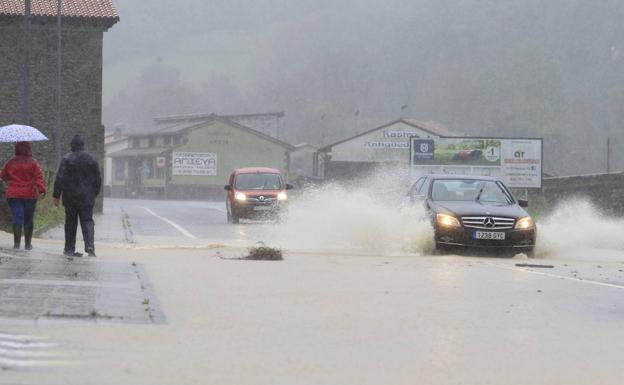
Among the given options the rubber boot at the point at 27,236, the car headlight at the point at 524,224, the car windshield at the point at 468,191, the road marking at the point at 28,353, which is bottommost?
the road marking at the point at 28,353

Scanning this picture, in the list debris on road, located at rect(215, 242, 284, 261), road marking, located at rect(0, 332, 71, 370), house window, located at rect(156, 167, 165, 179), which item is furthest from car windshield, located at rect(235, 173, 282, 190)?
house window, located at rect(156, 167, 165, 179)

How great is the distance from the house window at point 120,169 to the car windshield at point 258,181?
80420 millimetres

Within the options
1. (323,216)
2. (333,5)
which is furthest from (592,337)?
(333,5)

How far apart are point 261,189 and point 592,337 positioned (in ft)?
93.8

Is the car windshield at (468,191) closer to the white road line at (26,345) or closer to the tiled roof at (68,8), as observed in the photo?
the white road line at (26,345)

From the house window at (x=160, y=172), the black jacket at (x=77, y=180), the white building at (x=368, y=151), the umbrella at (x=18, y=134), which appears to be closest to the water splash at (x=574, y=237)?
the black jacket at (x=77, y=180)

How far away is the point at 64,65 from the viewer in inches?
2004

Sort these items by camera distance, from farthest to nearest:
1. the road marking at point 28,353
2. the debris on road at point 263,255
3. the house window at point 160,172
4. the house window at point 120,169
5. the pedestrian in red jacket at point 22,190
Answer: the house window at point 120,169 → the house window at point 160,172 → the pedestrian in red jacket at point 22,190 → the debris on road at point 263,255 → the road marking at point 28,353

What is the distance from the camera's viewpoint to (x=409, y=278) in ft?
48.5

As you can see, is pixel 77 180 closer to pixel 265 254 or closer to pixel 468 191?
pixel 265 254

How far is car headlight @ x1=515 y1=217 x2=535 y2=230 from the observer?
792 inches

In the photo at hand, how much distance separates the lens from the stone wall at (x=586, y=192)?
40500 millimetres

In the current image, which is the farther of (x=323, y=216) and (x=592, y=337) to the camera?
(x=323, y=216)

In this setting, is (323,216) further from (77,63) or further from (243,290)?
(77,63)
